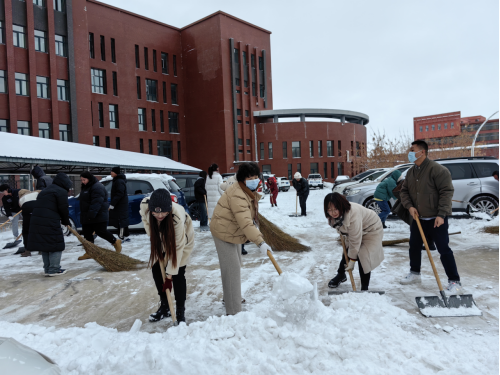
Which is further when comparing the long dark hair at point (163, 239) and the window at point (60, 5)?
the window at point (60, 5)

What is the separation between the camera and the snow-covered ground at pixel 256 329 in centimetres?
260

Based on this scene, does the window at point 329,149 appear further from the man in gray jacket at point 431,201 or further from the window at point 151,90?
the man in gray jacket at point 431,201

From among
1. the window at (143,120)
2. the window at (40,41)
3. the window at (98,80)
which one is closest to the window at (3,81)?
the window at (40,41)

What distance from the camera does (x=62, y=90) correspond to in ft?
93.1

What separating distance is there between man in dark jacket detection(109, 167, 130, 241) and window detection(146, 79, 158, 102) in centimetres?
3353

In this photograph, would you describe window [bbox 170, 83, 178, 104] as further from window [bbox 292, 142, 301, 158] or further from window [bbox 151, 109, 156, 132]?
window [bbox 292, 142, 301, 158]

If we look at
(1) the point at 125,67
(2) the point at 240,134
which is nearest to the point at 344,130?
(2) the point at 240,134

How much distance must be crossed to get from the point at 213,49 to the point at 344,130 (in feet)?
70.8

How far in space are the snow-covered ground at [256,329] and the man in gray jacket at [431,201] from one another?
0.51 metres

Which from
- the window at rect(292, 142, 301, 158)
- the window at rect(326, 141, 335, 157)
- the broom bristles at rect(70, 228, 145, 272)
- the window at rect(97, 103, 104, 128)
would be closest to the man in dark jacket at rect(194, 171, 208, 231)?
the broom bristles at rect(70, 228, 145, 272)

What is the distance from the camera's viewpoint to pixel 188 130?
42.5 metres

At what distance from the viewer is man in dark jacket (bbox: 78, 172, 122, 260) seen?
6555mm

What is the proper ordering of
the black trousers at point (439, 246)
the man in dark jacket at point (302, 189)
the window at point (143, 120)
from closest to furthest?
the black trousers at point (439, 246)
the man in dark jacket at point (302, 189)
the window at point (143, 120)

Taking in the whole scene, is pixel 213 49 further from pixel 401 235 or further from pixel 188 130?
pixel 401 235
